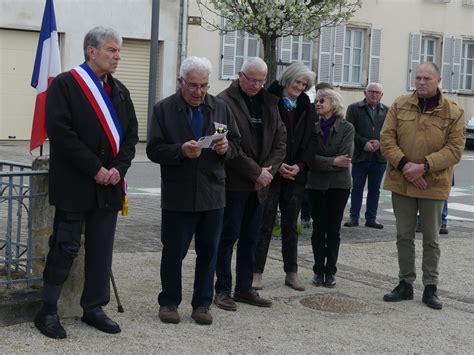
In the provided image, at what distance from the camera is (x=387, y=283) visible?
811 cm

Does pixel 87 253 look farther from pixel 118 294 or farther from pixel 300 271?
pixel 300 271

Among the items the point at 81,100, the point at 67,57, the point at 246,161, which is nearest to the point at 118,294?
the point at 246,161

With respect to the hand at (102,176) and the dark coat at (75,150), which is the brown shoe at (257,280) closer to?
the dark coat at (75,150)

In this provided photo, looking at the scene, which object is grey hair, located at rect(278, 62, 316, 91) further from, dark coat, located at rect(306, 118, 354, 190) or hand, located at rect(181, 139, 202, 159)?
hand, located at rect(181, 139, 202, 159)

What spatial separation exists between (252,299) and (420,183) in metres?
1.72

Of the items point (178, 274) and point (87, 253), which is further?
point (178, 274)

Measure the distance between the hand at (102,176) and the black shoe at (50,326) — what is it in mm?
962

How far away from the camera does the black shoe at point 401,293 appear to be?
7.35 m

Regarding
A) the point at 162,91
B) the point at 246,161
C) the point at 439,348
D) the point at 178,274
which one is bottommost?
the point at 439,348

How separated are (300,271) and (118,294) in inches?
87.7

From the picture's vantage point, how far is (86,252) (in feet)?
19.2

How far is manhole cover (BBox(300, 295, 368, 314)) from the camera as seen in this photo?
6.98m

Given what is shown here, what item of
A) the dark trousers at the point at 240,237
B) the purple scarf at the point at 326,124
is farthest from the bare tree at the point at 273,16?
the dark trousers at the point at 240,237

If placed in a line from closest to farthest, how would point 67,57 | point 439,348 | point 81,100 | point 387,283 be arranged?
point 81,100
point 439,348
point 387,283
point 67,57
